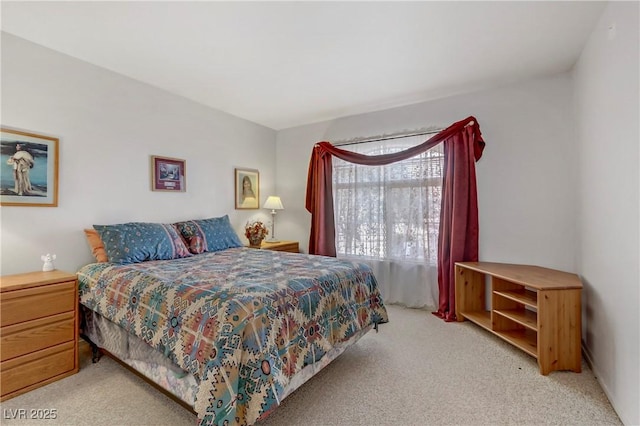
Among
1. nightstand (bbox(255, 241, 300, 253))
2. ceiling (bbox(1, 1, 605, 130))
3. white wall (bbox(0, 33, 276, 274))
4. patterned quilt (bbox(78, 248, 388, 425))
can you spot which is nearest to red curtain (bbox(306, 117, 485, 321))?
ceiling (bbox(1, 1, 605, 130))

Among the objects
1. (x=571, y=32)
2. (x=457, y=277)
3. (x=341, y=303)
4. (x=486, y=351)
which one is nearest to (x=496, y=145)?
(x=571, y=32)

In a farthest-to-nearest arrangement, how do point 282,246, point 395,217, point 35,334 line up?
point 282,246 < point 395,217 < point 35,334

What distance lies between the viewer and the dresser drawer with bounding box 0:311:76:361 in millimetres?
1813

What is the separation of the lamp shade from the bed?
178 centimetres

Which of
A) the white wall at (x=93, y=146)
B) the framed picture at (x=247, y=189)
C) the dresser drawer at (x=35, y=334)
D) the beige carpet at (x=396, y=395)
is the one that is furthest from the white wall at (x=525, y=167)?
the dresser drawer at (x=35, y=334)

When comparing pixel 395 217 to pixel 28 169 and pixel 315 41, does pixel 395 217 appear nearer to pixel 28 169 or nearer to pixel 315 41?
pixel 315 41

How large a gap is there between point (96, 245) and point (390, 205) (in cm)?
307

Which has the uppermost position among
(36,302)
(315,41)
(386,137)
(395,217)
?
(315,41)

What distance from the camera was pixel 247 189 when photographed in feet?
13.9

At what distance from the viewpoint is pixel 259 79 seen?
2.94m

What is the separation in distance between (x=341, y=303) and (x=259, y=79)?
2.28 meters

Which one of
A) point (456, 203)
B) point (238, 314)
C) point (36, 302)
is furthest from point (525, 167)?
point (36, 302)

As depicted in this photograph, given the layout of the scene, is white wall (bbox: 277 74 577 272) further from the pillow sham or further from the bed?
the pillow sham

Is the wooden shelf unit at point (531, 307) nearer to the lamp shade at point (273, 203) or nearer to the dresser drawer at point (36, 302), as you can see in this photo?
the lamp shade at point (273, 203)
